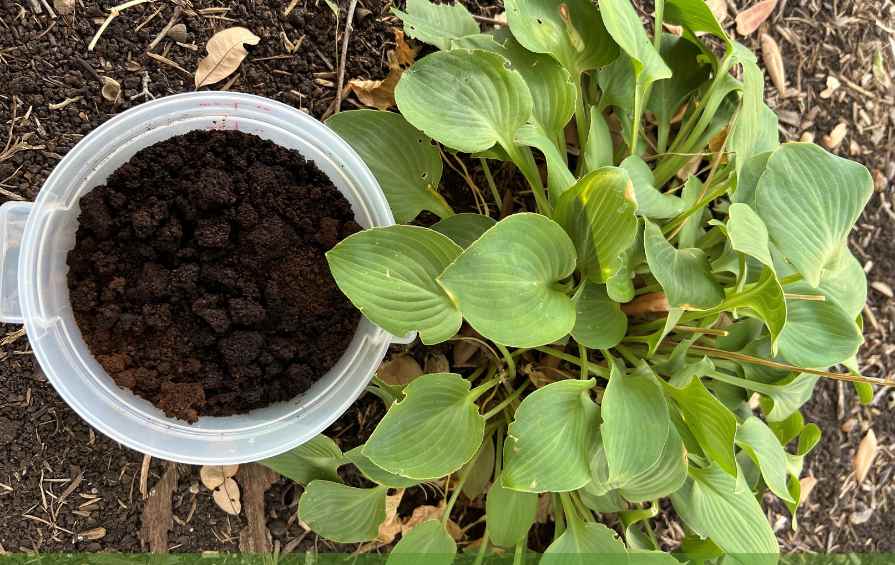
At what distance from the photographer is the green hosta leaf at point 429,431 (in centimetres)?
90

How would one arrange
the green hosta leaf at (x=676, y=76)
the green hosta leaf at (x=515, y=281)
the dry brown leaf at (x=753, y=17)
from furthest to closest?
the dry brown leaf at (x=753, y=17) < the green hosta leaf at (x=676, y=76) < the green hosta leaf at (x=515, y=281)

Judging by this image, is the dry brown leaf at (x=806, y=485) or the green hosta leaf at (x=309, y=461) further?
the dry brown leaf at (x=806, y=485)

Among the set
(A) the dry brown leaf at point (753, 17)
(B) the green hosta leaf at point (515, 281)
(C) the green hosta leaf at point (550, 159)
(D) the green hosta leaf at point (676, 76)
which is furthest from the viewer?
(A) the dry brown leaf at point (753, 17)

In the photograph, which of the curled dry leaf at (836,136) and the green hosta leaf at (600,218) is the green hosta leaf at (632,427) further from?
the curled dry leaf at (836,136)

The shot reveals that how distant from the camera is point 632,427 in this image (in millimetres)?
905

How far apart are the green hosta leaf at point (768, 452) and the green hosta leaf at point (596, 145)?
0.43 metres

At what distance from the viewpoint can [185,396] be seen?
3.21ft

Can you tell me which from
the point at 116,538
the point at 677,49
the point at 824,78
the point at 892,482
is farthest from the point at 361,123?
the point at 892,482

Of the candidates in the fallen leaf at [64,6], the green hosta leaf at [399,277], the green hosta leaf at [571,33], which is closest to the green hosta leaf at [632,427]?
the green hosta leaf at [399,277]

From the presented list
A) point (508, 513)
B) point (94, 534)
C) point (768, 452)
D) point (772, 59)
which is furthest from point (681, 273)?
point (94, 534)

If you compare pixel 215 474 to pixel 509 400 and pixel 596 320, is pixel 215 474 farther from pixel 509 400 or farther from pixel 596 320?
pixel 596 320

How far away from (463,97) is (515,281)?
0.26 meters

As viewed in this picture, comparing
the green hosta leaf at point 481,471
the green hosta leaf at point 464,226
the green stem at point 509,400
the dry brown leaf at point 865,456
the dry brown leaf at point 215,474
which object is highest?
the green hosta leaf at point 464,226

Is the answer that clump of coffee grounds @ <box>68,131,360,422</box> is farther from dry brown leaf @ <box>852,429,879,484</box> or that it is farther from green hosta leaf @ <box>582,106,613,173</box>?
dry brown leaf @ <box>852,429,879,484</box>
